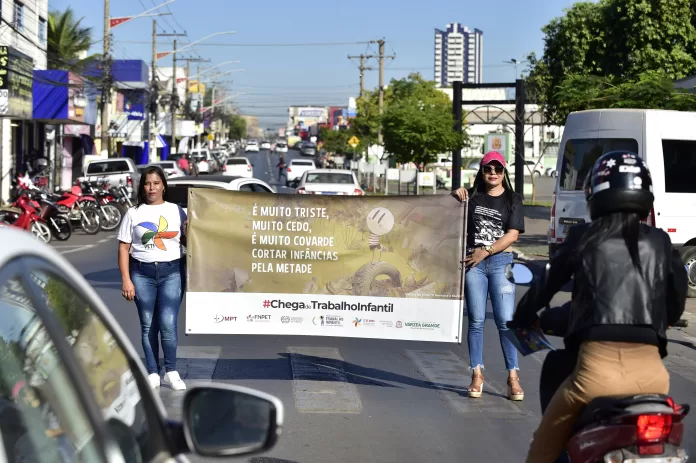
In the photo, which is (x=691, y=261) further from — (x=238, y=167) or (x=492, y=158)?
(x=238, y=167)

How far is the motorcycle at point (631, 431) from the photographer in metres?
3.54

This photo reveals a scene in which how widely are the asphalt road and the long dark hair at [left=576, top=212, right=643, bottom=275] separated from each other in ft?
9.04

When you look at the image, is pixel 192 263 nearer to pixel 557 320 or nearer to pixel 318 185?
pixel 557 320

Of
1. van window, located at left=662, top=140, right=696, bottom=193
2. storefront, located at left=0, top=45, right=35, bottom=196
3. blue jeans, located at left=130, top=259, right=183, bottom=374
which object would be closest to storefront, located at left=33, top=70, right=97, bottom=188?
storefront, located at left=0, top=45, right=35, bottom=196

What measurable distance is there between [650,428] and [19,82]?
30.5 meters

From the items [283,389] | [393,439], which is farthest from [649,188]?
[283,389]

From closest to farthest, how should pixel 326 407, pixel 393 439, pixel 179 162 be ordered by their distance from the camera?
1. pixel 393 439
2. pixel 326 407
3. pixel 179 162

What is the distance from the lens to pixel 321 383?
8484 millimetres

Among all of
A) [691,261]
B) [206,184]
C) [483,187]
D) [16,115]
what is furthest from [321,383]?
[16,115]

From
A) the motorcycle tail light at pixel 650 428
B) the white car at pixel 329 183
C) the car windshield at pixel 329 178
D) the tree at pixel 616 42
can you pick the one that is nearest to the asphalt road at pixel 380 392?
the motorcycle tail light at pixel 650 428

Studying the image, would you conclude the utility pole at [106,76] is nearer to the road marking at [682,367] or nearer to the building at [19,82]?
the building at [19,82]

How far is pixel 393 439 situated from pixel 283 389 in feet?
5.39

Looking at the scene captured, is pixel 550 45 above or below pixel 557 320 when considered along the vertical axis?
above

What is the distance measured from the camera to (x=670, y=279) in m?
3.92
